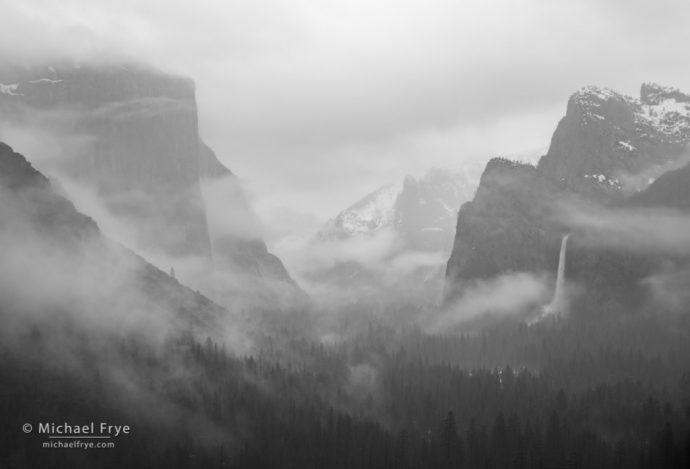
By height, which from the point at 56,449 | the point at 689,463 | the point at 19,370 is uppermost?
the point at 19,370

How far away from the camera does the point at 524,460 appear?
183125 millimetres

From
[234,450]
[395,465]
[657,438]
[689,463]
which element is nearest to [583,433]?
[657,438]

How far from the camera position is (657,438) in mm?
190625

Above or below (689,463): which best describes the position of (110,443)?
above

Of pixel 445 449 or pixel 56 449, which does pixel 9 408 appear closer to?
pixel 56 449

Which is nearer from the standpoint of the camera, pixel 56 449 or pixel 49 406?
pixel 56 449

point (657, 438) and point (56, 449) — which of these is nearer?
point (56, 449)

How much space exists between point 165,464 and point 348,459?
38.7 meters

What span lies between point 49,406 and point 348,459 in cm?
6437

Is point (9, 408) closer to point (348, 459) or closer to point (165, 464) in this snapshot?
point (165, 464)

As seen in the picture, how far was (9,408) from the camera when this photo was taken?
18388cm

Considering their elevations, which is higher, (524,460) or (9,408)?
(9,408)

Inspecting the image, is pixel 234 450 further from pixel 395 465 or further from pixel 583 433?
pixel 583 433

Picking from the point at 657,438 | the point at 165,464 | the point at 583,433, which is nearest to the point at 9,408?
the point at 165,464
